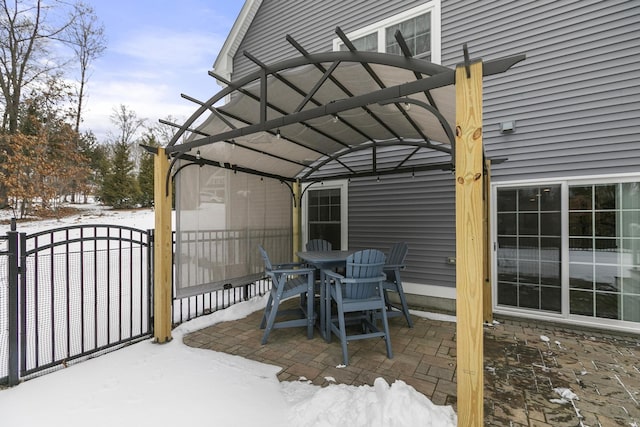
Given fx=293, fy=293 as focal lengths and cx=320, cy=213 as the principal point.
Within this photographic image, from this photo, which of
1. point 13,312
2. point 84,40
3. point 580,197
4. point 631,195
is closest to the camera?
point 13,312

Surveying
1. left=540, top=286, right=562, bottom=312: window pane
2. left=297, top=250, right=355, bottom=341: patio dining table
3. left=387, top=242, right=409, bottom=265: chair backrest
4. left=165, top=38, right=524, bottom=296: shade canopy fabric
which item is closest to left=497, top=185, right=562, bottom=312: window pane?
left=540, top=286, right=562, bottom=312: window pane

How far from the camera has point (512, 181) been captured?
13.7 ft

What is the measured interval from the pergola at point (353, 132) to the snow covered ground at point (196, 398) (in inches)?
21.5

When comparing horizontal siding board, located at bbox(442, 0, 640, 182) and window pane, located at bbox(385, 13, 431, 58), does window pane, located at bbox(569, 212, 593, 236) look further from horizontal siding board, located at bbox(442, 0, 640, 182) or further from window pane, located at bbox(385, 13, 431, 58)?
Answer: window pane, located at bbox(385, 13, 431, 58)

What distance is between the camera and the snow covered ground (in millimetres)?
2012

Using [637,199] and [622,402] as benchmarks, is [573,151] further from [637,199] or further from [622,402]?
[622,402]

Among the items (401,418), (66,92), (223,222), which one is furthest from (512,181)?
(66,92)

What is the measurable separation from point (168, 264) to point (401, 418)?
2.88 m

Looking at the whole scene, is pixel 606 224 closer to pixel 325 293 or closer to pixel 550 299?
pixel 550 299

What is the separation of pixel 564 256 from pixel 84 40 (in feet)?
63.3

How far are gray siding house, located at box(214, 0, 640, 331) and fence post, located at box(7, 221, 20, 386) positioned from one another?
463 centimetres

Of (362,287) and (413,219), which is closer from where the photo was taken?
(362,287)

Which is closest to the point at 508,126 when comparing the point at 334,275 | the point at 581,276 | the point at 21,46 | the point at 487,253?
the point at 487,253

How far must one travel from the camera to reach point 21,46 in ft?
36.4
